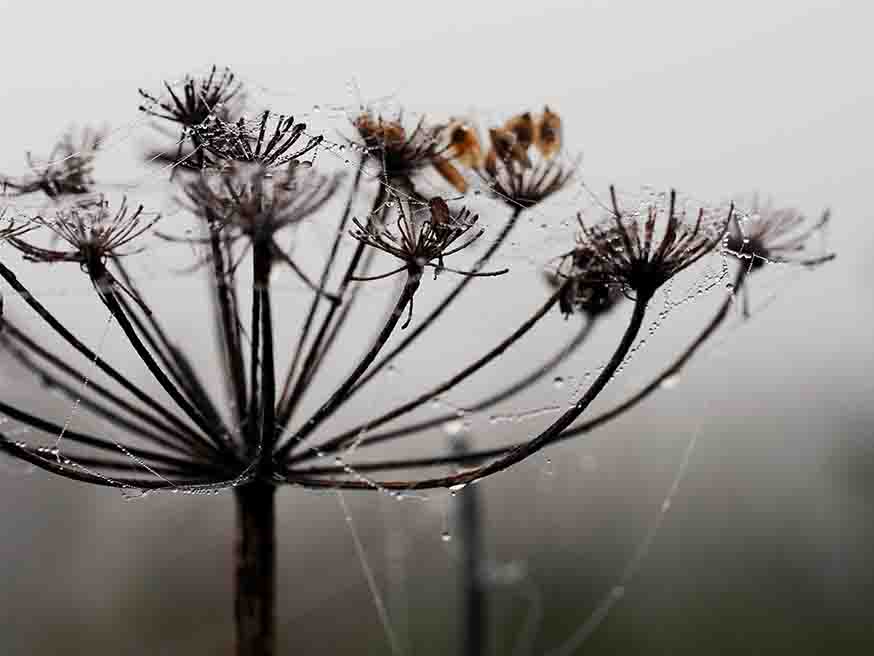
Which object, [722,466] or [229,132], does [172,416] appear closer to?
[229,132]

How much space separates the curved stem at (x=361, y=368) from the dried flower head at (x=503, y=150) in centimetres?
23

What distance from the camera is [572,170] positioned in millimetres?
1265

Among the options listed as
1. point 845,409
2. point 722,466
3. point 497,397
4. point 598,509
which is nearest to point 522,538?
point 598,509

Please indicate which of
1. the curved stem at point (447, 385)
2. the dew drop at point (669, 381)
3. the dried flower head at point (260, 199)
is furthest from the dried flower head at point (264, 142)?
the dew drop at point (669, 381)

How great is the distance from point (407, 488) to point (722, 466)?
646cm

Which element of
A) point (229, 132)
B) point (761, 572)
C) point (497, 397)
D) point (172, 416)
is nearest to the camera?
point (229, 132)

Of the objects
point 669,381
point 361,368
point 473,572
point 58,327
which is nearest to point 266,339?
point 361,368

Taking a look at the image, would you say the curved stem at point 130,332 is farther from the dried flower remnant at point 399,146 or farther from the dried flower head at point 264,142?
the dried flower remnant at point 399,146

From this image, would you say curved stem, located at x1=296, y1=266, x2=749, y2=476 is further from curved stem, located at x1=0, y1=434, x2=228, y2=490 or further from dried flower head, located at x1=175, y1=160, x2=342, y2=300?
dried flower head, located at x1=175, y1=160, x2=342, y2=300

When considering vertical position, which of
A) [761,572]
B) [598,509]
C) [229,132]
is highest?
[229,132]

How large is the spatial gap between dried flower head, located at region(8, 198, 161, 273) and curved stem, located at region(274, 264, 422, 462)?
0.26 metres

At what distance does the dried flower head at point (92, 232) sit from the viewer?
1.01 metres

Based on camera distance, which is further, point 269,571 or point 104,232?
point 269,571

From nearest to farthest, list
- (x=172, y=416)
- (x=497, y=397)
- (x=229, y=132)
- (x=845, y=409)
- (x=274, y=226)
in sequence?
(x=274, y=226) < (x=229, y=132) < (x=172, y=416) < (x=497, y=397) < (x=845, y=409)
